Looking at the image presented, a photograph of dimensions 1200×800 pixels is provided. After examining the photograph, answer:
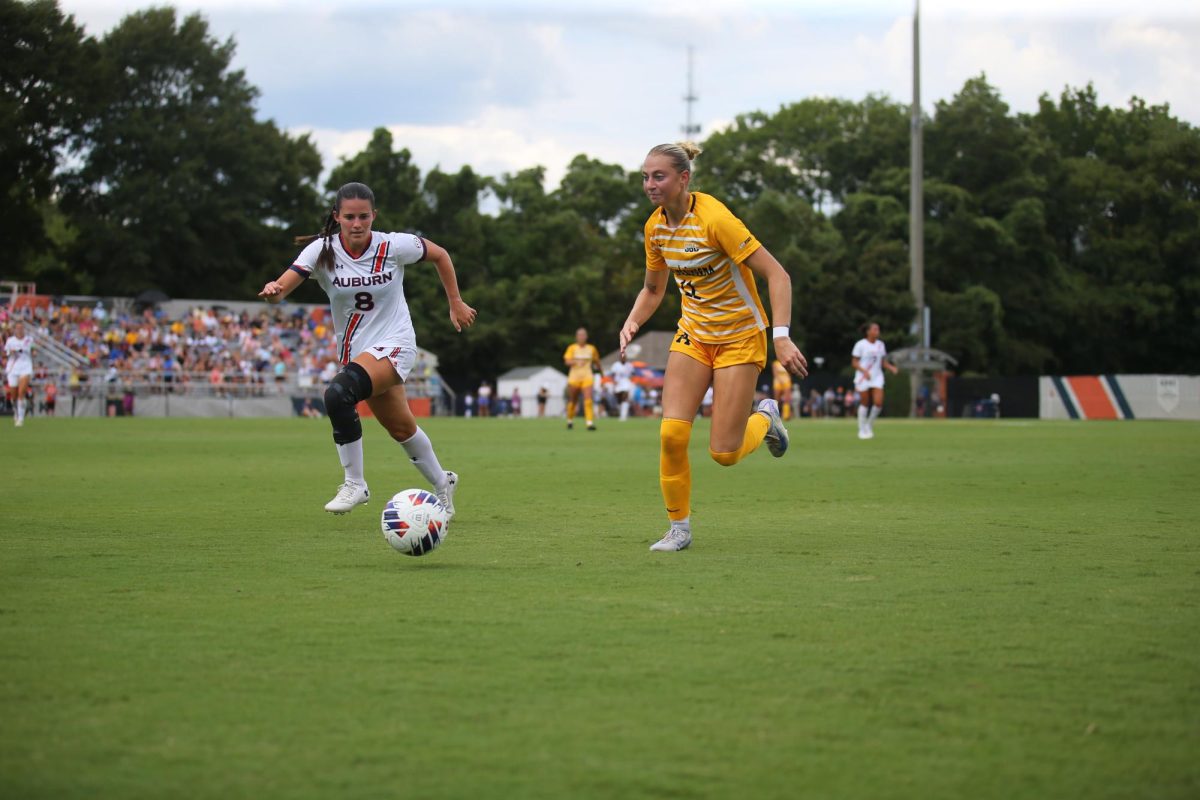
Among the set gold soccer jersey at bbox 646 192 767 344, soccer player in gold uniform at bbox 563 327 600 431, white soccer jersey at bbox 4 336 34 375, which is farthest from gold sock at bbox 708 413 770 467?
white soccer jersey at bbox 4 336 34 375

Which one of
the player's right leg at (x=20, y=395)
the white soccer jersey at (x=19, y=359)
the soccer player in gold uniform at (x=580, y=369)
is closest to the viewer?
the white soccer jersey at (x=19, y=359)

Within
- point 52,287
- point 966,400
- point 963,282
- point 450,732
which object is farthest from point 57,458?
point 963,282

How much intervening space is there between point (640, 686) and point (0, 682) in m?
2.07

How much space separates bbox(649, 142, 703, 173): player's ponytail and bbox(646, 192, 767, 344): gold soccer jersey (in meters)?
0.22

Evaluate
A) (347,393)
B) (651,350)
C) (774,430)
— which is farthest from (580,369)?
(651,350)

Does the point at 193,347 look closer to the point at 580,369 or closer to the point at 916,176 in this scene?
the point at 580,369

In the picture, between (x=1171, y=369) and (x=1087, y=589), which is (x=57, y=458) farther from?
(x=1171, y=369)

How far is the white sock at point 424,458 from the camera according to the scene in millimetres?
9805

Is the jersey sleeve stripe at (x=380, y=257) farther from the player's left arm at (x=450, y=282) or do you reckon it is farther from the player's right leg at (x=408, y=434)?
the player's right leg at (x=408, y=434)

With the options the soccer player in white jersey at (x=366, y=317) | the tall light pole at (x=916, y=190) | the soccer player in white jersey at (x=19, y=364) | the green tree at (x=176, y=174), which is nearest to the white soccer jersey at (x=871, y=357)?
the soccer player in white jersey at (x=366, y=317)

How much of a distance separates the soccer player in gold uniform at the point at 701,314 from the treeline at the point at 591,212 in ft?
184

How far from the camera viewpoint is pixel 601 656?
15.7 feet

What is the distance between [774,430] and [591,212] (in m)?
75.0

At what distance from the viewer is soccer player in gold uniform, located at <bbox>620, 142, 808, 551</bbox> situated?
8148 millimetres
